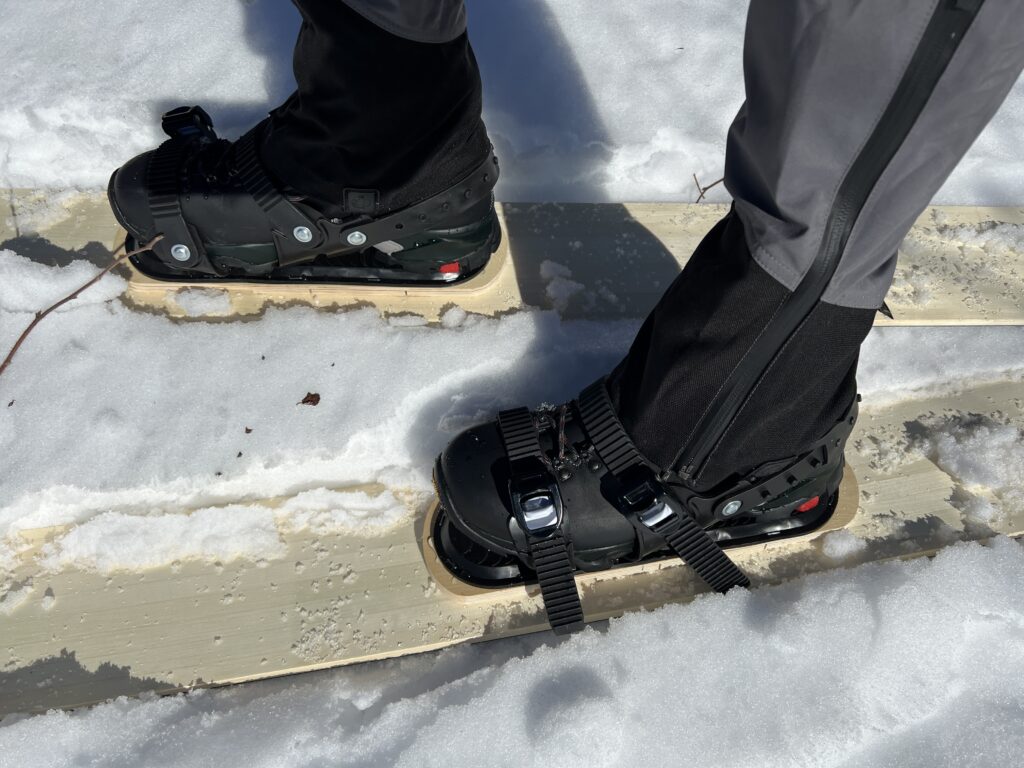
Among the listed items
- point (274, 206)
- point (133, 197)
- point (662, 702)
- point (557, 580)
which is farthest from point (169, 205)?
point (662, 702)

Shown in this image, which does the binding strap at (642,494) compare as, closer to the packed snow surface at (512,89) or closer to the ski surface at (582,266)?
the ski surface at (582,266)

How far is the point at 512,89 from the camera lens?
1767 millimetres

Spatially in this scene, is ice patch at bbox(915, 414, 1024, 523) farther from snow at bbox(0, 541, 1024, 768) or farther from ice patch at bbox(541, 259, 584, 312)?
ice patch at bbox(541, 259, 584, 312)

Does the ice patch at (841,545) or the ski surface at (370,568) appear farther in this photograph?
the ice patch at (841,545)

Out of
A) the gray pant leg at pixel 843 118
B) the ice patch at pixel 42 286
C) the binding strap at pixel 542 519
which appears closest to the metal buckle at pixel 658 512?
the binding strap at pixel 542 519

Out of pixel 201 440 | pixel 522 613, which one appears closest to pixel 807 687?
pixel 522 613

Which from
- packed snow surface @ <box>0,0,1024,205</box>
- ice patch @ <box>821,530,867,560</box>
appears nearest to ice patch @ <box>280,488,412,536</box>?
ice patch @ <box>821,530,867,560</box>

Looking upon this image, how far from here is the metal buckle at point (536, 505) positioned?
0.98m

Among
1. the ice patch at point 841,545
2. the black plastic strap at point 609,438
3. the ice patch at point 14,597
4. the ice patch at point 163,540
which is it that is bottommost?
the ice patch at point 14,597

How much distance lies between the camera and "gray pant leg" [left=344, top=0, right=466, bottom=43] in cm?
102

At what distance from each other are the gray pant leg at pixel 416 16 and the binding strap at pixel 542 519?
22.4 inches

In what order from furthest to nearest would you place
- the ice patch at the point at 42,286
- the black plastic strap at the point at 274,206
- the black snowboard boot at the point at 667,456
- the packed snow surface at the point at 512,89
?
the packed snow surface at the point at 512,89 → the ice patch at the point at 42,286 → the black plastic strap at the point at 274,206 → the black snowboard boot at the point at 667,456

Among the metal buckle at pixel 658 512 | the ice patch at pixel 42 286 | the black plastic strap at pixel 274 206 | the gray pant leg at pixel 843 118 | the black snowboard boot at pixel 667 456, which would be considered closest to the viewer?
the gray pant leg at pixel 843 118

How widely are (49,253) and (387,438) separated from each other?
0.78 meters
